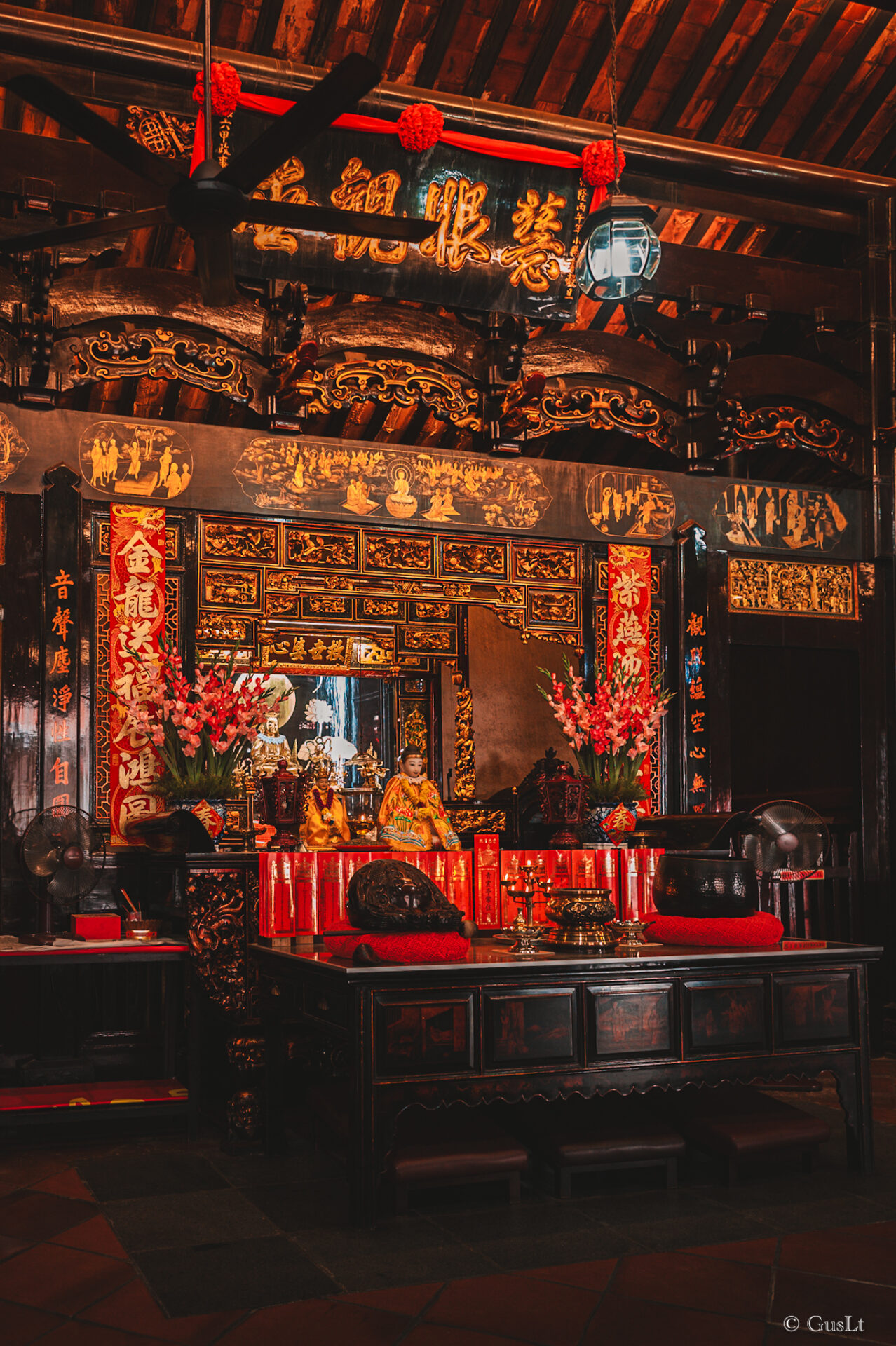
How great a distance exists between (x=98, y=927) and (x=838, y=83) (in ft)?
21.7

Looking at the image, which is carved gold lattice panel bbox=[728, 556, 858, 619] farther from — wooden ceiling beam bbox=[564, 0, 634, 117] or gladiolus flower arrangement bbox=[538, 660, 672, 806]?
wooden ceiling beam bbox=[564, 0, 634, 117]

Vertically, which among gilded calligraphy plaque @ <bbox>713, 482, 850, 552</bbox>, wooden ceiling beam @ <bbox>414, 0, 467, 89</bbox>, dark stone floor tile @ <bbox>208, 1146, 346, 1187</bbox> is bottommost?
dark stone floor tile @ <bbox>208, 1146, 346, 1187</bbox>

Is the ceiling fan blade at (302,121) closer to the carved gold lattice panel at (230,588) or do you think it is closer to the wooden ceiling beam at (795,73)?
the carved gold lattice panel at (230,588)

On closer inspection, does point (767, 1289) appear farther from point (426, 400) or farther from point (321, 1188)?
point (426, 400)

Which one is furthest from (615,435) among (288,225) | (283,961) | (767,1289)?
(767,1289)

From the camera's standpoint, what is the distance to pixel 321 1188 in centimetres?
414

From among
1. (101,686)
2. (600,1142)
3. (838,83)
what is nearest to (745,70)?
(838,83)

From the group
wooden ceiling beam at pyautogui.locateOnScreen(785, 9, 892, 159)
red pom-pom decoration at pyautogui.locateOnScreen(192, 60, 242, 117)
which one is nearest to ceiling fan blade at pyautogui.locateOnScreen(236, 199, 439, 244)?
red pom-pom decoration at pyautogui.locateOnScreen(192, 60, 242, 117)

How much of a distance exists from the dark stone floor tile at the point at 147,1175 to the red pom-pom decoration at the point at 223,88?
4.73 m

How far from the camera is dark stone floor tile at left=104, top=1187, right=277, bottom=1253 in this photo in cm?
360

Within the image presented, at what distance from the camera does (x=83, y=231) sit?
16.4 feet

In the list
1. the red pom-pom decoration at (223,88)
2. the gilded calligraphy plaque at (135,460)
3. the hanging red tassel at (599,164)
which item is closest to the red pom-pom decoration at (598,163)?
the hanging red tassel at (599,164)

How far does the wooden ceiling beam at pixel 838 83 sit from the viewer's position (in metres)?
7.38

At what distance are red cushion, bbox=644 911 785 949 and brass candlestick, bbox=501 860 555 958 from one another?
471 mm
